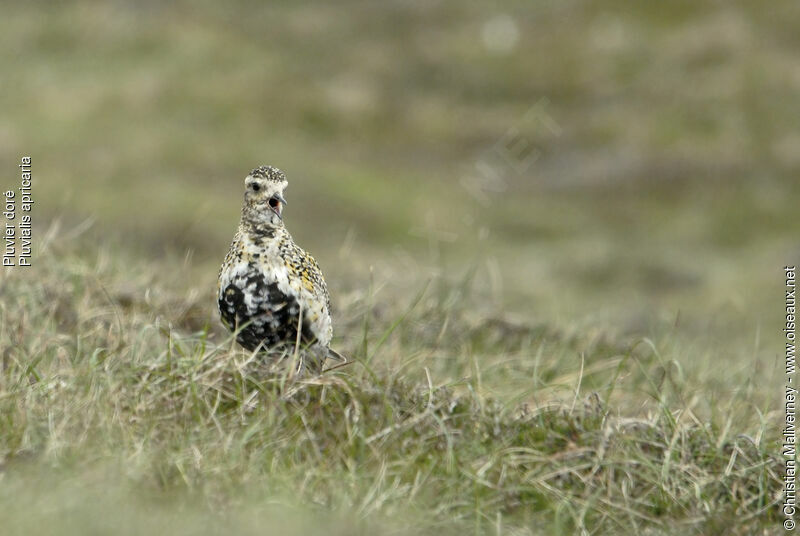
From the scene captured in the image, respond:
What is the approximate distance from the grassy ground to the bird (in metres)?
0.19

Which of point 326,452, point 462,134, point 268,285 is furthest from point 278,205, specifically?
point 462,134

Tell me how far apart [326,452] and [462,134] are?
68.0ft

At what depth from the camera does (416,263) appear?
1184 cm

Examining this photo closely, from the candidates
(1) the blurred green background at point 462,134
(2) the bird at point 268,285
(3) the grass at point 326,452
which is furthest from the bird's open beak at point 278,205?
(1) the blurred green background at point 462,134

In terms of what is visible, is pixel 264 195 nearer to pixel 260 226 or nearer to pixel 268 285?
pixel 260 226

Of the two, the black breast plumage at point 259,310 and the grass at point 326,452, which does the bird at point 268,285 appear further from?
the grass at point 326,452

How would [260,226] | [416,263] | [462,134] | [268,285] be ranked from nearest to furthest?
[268,285], [260,226], [416,263], [462,134]

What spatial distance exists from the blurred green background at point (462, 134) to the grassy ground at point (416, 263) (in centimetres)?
9

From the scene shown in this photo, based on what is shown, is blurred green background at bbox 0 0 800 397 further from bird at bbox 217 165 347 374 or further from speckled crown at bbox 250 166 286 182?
speckled crown at bbox 250 166 286 182

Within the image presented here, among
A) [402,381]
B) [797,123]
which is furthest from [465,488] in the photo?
[797,123]

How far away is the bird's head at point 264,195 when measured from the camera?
5172 mm

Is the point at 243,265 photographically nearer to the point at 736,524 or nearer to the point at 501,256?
the point at 736,524

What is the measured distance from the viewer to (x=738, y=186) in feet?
71.5

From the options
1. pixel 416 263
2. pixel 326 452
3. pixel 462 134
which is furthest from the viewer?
pixel 462 134
